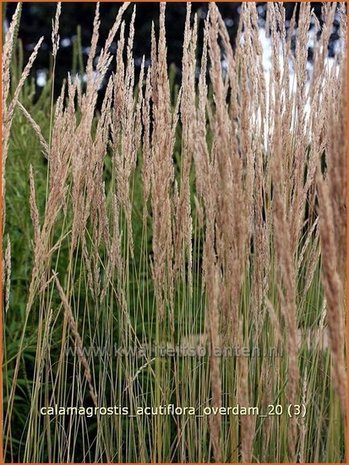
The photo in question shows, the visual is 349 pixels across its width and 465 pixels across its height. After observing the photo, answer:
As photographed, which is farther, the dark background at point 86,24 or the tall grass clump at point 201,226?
the dark background at point 86,24

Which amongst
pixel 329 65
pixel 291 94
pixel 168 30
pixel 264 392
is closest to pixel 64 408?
pixel 264 392

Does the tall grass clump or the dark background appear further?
the dark background

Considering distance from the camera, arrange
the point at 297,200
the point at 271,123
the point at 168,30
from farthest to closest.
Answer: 1. the point at 168,30
2. the point at 271,123
3. the point at 297,200

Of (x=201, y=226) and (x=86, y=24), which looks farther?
(x=86, y=24)

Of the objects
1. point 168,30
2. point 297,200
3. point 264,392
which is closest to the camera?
point 297,200

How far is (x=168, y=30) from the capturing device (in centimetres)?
941

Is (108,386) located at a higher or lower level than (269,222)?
lower

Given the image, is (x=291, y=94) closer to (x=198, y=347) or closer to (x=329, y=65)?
(x=329, y=65)

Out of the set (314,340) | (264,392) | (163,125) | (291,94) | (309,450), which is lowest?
(309,450)

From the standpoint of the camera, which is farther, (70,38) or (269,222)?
(70,38)

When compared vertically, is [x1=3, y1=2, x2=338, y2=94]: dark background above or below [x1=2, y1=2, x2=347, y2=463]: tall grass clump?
above

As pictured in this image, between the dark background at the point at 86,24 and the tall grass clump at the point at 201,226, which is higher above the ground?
the dark background at the point at 86,24

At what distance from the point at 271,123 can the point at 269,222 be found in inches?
12.5

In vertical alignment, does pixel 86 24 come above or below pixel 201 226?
above
